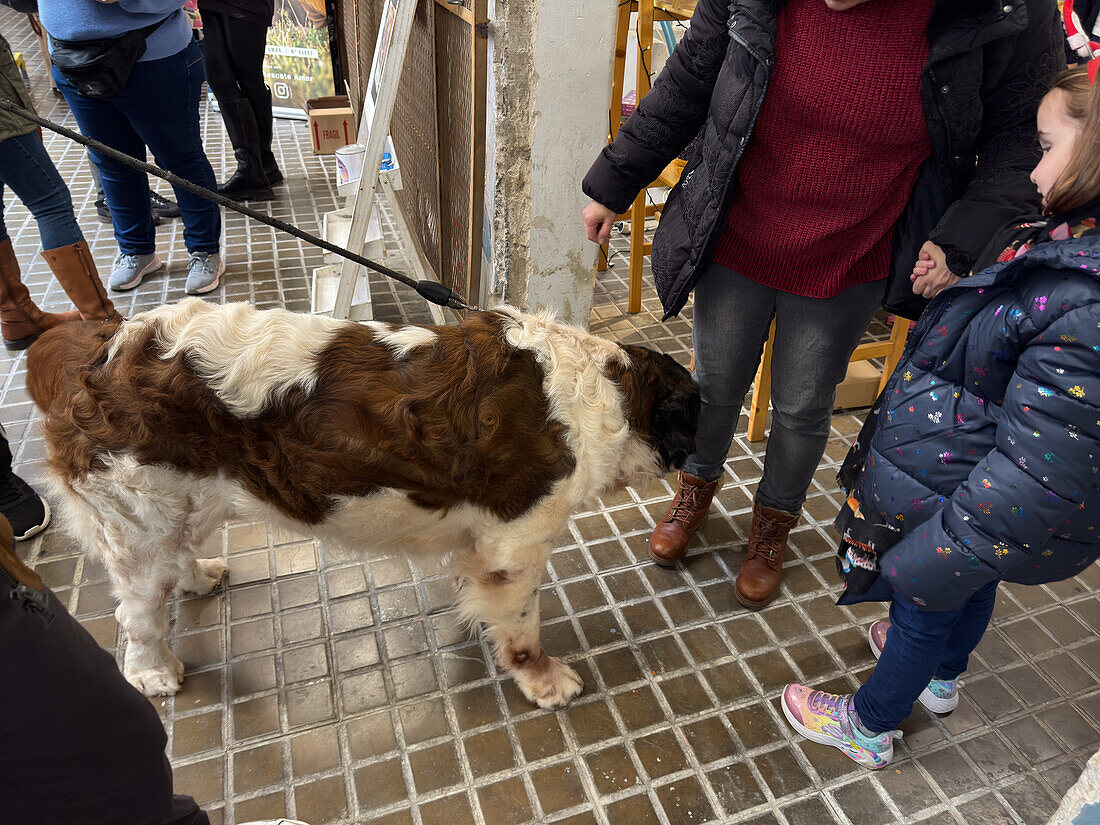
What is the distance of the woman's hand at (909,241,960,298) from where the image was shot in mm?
1801

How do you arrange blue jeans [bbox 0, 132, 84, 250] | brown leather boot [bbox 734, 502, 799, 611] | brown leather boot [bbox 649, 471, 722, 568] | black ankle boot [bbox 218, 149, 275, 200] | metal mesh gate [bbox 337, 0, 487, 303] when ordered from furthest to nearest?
black ankle boot [bbox 218, 149, 275, 200]
blue jeans [bbox 0, 132, 84, 250]
metal mesh gate [bbox 337, 0, 487, 303]
brown leather boot [bbox 649, 471, 722, 568]
brown leather boot [bbox 734, 502, 799, 611]

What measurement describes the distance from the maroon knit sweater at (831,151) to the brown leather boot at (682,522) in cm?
94

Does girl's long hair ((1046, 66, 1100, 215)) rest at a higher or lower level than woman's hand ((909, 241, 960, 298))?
higher

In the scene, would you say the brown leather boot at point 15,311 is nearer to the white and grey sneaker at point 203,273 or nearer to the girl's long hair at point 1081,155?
the white and grey sneaker at point 203,273

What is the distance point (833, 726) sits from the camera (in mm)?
2158

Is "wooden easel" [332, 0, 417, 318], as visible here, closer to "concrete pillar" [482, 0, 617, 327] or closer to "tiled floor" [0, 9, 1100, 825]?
"concrete pillar" [482, 0, 617, 327]

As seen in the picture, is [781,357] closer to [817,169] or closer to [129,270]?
[817,169]

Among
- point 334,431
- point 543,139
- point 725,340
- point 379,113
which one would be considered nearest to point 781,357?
point 725,340

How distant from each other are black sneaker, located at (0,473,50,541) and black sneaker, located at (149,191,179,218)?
3.12 m

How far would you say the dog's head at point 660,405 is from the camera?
6.90ft

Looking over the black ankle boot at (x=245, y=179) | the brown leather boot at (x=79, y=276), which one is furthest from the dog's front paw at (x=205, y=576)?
the black ankle boot at (x=245, y=179)

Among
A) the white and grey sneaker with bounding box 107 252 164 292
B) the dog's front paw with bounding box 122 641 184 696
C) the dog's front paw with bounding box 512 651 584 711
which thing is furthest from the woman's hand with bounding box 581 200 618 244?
the white and grey sneaker with bounding box 107 252 164 292

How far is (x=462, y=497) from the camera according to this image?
196cm

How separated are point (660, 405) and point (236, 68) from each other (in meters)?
5.01
